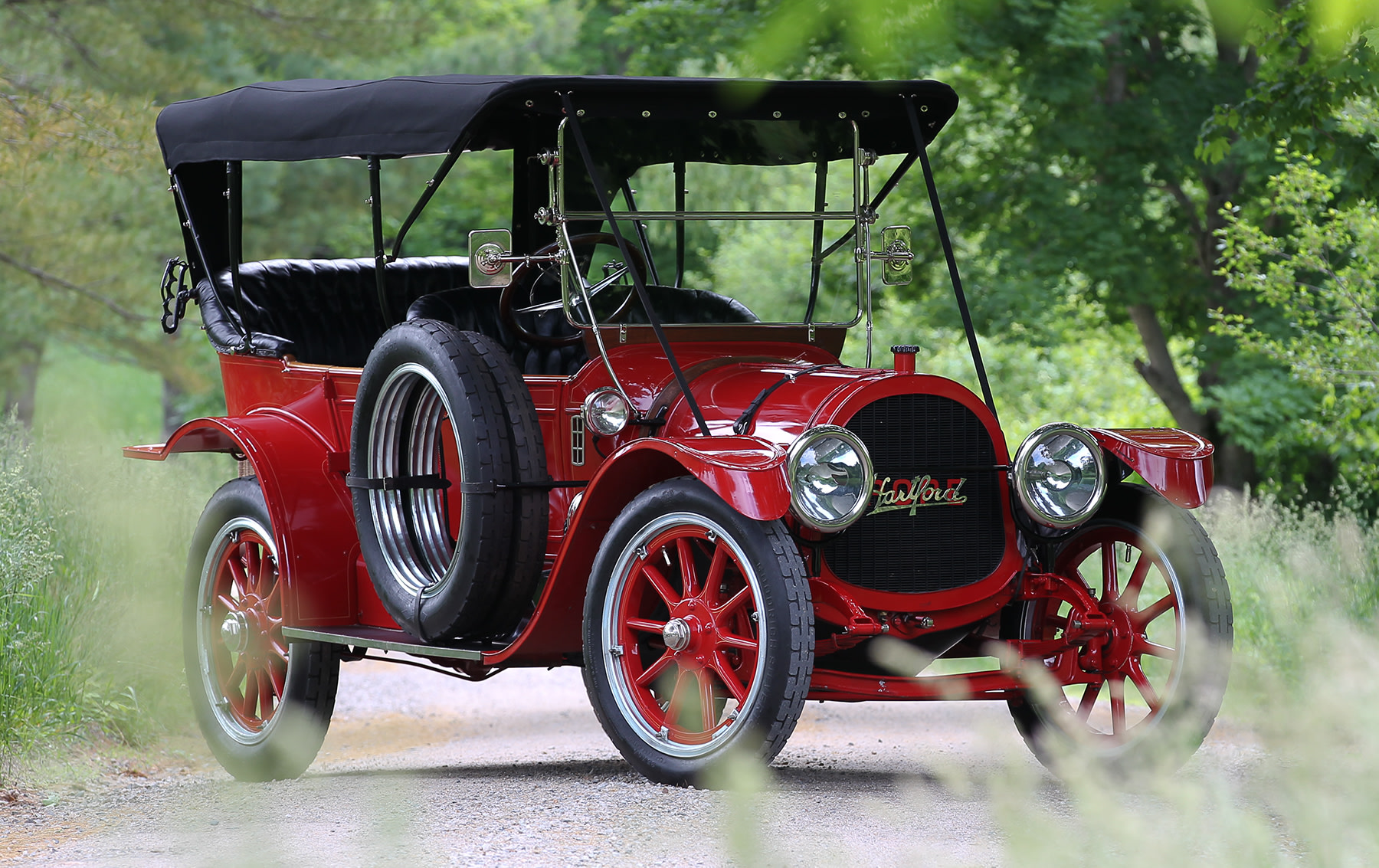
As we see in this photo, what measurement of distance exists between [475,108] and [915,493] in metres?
2.00

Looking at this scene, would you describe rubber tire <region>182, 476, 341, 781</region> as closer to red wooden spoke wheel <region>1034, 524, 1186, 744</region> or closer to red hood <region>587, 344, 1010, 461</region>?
red hood <region>587, 344, 1010, 461</region>

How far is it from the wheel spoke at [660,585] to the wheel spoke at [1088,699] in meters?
1.57

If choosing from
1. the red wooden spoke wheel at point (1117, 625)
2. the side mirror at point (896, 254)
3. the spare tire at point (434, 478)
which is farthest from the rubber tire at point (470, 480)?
the red wooden spoke wheel at point (1117, 625)

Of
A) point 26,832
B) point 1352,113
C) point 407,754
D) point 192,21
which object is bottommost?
point 407,754

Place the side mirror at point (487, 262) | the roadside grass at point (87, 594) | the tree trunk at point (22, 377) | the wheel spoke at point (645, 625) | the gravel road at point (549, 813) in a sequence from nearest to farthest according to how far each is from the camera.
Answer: the gravel road at point (549, 813) < the wheel spoke at point (645, 625) < the side mirror at point (487, 262) < the roadside grass at point (87, 594) < the tree trunk at point (22, 377)

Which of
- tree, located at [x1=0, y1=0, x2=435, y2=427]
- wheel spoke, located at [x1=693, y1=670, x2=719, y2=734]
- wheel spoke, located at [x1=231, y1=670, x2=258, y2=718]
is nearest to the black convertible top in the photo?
wheel spoke, located at [x1=693, y1=670, x2=719, y2=734]

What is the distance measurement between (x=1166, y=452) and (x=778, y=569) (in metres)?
1.61

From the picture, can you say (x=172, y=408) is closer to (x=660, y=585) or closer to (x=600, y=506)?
(x=600, y=506)

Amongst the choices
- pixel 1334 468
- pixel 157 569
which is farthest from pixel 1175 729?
pixel 1334 468

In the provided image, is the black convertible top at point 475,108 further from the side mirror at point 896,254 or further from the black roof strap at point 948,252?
the side mirror at point 896,254

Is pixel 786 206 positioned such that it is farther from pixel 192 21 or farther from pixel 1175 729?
→ pixel 192 21

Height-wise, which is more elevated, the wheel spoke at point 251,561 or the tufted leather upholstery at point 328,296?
the tufted leather upholstery at point 328,296

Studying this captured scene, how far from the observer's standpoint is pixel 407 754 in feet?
29.3

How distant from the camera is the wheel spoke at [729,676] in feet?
16.6
